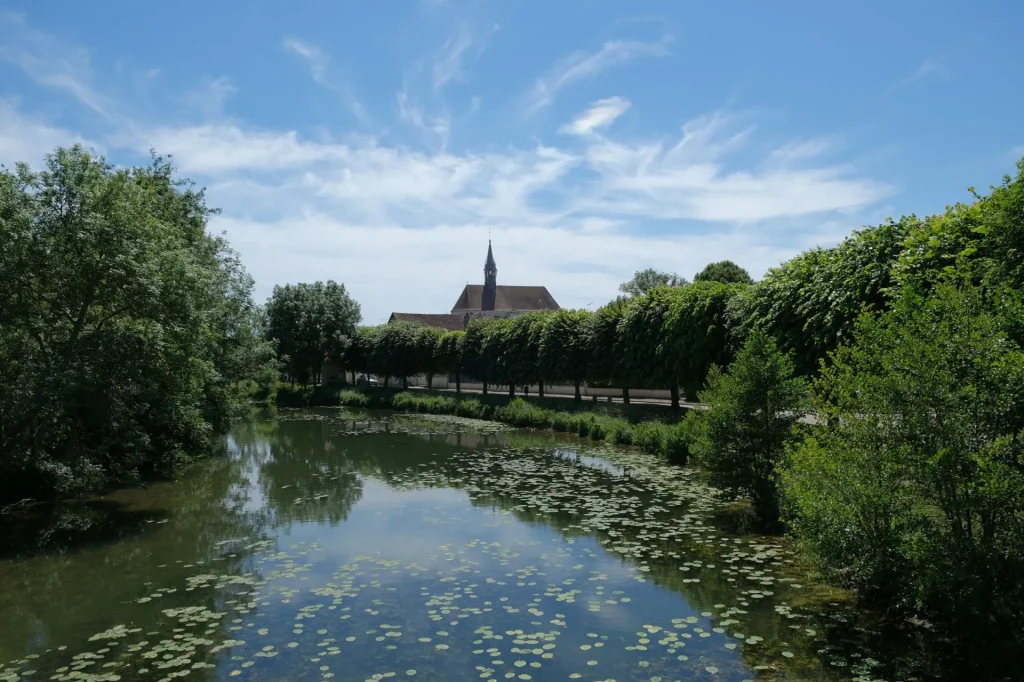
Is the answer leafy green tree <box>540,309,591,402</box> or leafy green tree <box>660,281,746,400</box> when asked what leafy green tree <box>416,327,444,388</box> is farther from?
leafy green tree <box>660,281,746,400</box>

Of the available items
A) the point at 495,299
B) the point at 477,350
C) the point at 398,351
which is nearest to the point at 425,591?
the point at 477,350

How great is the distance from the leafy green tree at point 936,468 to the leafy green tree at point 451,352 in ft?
132

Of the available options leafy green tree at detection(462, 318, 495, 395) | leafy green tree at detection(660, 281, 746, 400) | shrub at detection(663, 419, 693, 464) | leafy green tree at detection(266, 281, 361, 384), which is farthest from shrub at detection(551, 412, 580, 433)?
leafy green tree at detection(266, 281, 361, 384)

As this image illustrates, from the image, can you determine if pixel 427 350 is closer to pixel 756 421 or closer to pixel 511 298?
pixel 756 421

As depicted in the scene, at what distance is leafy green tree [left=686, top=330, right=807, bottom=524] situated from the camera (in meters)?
13.4

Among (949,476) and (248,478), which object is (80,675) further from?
(248,478)

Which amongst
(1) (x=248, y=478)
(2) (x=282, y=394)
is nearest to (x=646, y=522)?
(1) (x=248, y=478)

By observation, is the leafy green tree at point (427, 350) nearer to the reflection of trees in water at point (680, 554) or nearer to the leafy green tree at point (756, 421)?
the reflection of trees in water at point (680, 554)

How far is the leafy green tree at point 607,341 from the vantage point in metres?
31.3

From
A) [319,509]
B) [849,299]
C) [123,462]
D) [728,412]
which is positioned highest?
[849,299]

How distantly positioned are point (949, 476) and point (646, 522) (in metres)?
7.46

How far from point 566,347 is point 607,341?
3.14 m

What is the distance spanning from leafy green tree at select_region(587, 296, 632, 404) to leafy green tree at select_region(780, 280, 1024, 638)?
2206 cm

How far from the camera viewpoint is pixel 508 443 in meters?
28.7
